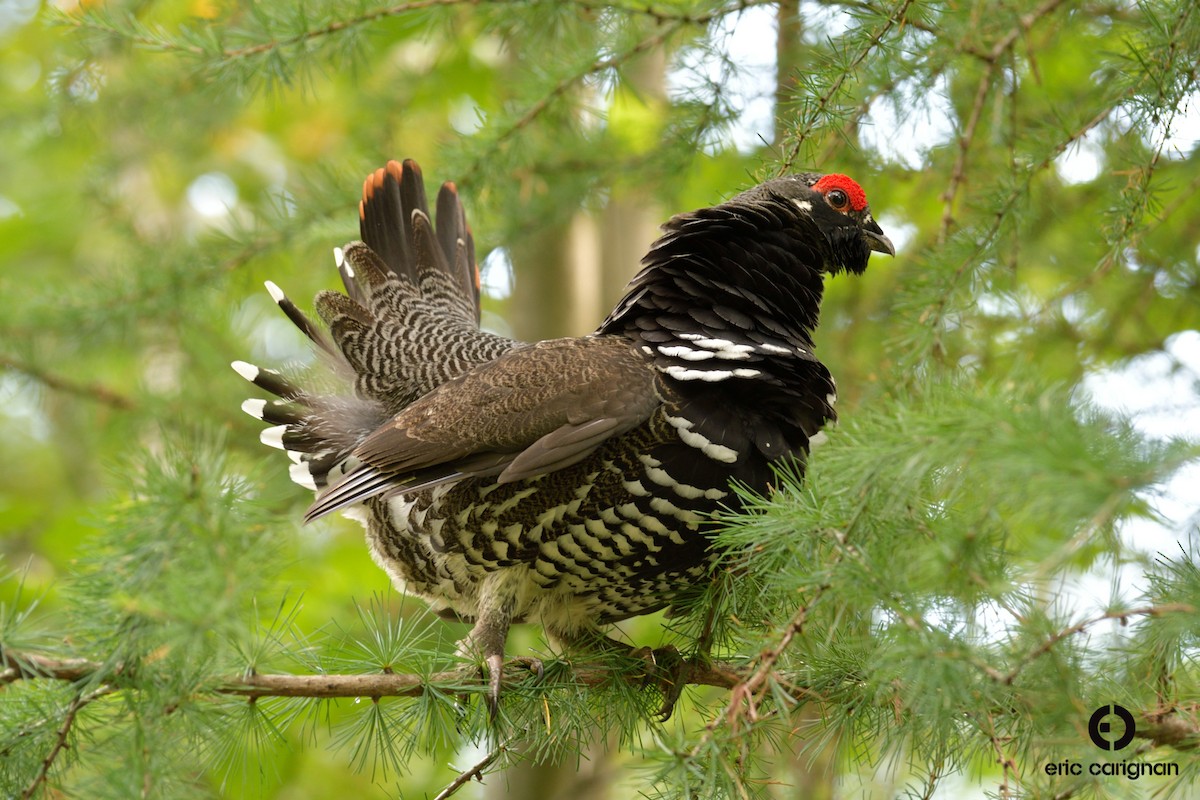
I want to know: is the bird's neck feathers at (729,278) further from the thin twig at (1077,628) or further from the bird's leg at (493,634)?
the thin twig at (1077,628)

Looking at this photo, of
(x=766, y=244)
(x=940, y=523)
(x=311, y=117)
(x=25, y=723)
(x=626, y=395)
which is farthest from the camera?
(x=311, y=117)

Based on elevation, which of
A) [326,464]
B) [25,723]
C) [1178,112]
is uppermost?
[1178,112]

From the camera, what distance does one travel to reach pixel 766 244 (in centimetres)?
349

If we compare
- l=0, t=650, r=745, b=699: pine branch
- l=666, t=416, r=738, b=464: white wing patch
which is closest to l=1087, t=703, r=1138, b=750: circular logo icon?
l=0, t=650, r=745, b=699: pine branch

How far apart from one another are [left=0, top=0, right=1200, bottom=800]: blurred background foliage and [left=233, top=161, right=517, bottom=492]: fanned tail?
24cm

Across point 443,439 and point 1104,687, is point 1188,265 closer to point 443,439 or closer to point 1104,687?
point 1104,687

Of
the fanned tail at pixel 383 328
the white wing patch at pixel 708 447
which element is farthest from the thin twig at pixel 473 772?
the fanned tail at pixel 383 328

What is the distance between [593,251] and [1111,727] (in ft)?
16.9

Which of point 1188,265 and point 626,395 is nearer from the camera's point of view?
point 626,395

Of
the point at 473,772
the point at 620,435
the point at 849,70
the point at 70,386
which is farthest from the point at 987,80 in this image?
the point at 70,386

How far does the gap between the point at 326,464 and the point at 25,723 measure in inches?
79.4

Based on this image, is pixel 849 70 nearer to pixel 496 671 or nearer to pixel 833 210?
pixel 833 210

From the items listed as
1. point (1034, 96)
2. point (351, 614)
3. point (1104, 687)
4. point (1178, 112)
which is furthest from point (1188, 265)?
point (351, 614)

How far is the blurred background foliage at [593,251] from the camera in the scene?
1975 mm
